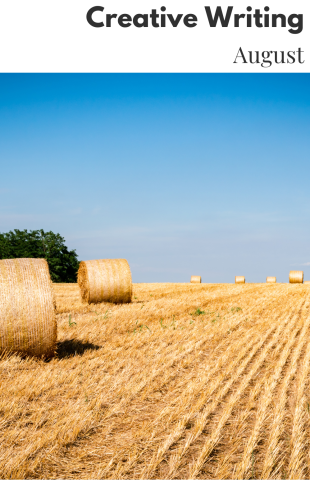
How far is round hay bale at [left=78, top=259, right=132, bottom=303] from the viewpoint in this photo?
13682mm

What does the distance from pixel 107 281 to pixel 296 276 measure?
2064cm

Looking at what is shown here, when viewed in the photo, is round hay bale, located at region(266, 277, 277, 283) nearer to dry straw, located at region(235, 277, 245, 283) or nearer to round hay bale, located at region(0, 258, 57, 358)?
dry straw, located at region(235, 277, 245, 283)

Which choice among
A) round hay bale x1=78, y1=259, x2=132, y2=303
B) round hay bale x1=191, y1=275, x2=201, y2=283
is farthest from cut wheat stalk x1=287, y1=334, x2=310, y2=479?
round hay bale x1=191, y1=275, x2=201, y2=283

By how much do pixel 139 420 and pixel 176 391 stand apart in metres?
0.98

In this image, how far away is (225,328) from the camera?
9.08 m

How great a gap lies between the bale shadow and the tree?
35601 mm

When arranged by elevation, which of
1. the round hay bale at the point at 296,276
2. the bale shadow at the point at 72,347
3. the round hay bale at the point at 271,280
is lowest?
the bale shadow at the point at 72,347

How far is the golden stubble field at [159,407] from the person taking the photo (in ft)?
11.4

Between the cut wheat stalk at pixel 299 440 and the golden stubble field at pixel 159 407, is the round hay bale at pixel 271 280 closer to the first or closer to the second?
the golden stubble field at pixel 159 407

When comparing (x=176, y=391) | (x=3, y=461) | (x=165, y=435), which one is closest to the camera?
(x=3, y=461)

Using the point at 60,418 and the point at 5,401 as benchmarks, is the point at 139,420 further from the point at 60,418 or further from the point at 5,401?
the point at 5,401

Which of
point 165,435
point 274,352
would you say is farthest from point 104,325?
point 165,435

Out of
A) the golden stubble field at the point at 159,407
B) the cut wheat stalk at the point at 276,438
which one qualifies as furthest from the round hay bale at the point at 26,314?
the cut wheat stalk at the point at 276,438

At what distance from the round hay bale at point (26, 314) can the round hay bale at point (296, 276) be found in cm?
2654
